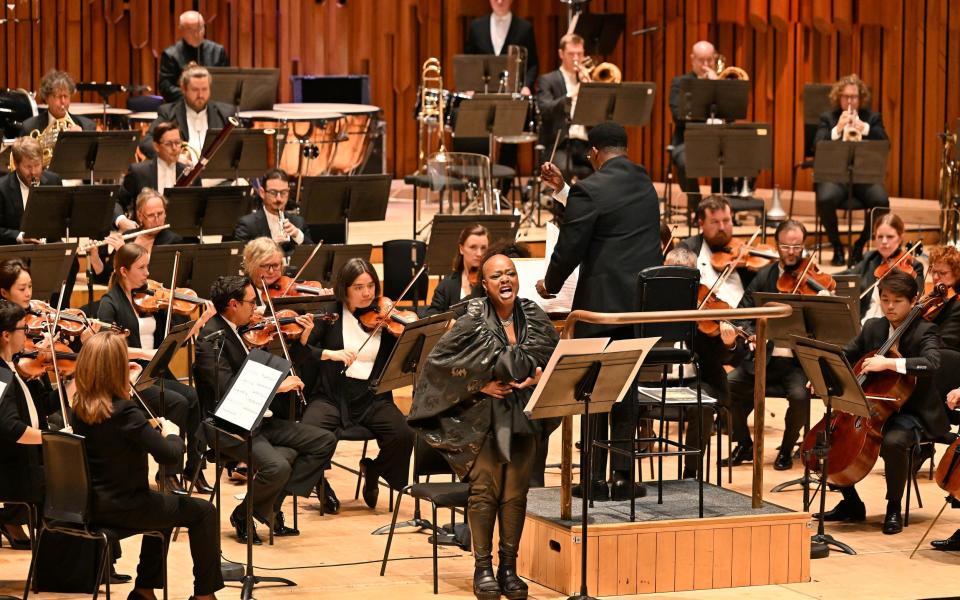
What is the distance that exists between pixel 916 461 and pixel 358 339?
8.06 ft

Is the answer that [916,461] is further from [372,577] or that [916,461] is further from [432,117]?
[432,117]

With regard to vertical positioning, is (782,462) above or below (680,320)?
below

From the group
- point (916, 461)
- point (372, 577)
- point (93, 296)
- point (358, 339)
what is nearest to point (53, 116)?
point (93, 296)

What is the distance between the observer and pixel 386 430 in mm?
6730

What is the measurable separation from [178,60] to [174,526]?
6274mm

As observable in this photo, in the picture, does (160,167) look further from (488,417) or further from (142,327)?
(488,417)

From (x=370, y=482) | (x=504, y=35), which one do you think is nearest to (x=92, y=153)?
(x=370, y=482)

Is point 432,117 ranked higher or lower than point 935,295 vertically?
higher

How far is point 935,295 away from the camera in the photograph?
6.77 metres

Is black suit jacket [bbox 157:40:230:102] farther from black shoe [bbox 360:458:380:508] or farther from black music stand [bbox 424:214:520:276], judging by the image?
black shoe [bbox 360:458:380:508]

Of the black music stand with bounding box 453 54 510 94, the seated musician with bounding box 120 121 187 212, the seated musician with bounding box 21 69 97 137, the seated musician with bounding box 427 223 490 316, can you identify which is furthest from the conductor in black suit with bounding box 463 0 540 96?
the seated musician with bounding box 427 223 490 316

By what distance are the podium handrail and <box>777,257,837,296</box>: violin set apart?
1.83 meters

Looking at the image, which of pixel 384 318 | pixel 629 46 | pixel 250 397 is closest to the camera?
pixel 250 397

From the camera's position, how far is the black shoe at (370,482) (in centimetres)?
685
